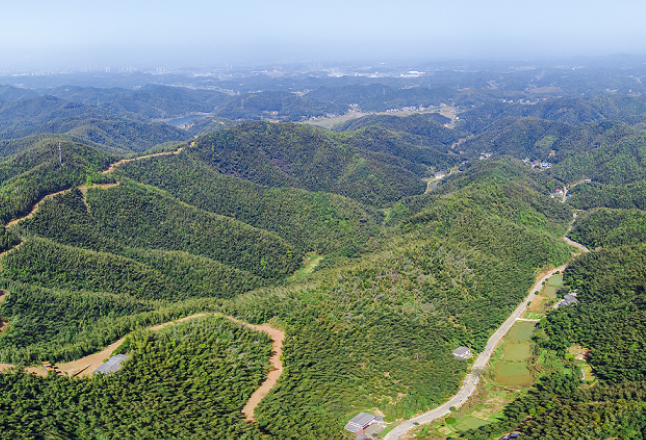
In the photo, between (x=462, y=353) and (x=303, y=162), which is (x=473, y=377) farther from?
(x=303, y=162)

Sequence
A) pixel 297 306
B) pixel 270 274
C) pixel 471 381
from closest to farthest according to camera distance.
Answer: pixel 471 381 → pixel 297 306 → pixel 270 274

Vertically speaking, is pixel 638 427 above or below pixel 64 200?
below

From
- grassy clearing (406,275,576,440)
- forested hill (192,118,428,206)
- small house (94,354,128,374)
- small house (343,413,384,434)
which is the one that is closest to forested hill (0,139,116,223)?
forested hill (192,118,428,206)

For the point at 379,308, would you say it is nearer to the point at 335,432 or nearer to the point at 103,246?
the point at 335,432

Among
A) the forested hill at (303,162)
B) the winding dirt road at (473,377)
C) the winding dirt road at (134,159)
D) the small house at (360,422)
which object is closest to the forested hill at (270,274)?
the winding dirt road at (473,377)

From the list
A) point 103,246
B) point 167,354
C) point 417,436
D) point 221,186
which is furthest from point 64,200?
point 417,436

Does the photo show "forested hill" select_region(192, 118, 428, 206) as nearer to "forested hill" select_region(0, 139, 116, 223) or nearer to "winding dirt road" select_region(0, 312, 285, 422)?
"forested hill" select_region(0, 139, 116, 223)

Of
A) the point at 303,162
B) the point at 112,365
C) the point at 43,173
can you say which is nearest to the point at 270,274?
the point at 112,365
